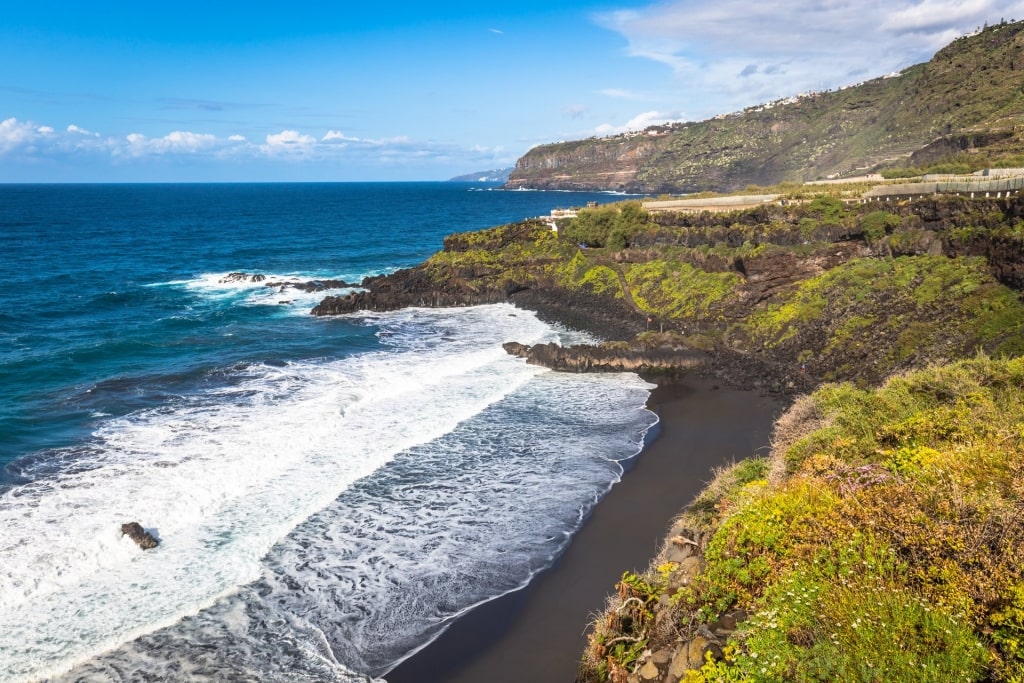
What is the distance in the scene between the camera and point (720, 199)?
60.1 m

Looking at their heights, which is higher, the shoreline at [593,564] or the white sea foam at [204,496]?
the white sea foam at [204,496]

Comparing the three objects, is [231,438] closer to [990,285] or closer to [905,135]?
[990,285]

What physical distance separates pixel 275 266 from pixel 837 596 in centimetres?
7486

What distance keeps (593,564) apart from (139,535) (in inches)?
536

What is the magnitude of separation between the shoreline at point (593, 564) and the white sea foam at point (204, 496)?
2322 millimetres

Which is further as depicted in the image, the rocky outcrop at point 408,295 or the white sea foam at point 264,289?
the white sea foam at point 264,289

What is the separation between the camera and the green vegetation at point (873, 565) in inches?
286

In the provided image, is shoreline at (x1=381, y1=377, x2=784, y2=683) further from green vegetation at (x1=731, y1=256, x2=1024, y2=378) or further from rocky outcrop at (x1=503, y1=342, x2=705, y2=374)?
green vegetation at (x1=731, y1=256, x2=1024, y2=378)

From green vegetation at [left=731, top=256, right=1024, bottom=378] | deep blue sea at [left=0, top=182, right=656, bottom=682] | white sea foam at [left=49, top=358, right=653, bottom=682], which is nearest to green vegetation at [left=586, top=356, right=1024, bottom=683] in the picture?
white sea foam at [left=49, top=358, right=653, bottom=682]

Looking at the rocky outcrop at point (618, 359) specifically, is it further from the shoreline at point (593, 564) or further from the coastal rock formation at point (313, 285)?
the coastal rock formation at point (313, 285)

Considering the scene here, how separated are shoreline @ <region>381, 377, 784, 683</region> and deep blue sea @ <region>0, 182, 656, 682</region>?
622 millimetres

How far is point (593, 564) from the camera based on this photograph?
18.2 m

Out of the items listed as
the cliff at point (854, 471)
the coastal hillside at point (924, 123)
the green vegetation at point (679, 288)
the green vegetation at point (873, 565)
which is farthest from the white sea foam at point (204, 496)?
the coastal hillside at point (924, 123)

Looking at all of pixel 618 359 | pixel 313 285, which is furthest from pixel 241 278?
pixel 618 359
